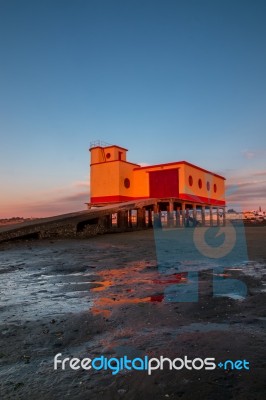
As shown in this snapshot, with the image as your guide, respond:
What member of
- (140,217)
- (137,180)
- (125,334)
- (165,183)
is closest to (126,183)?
(137,180)

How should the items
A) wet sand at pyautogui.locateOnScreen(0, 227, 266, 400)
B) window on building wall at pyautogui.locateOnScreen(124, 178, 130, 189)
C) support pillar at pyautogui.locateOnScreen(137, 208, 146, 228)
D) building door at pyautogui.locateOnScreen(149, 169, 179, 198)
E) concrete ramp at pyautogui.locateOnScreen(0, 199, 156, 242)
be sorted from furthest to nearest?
window on building wall at pyautogui.locateOnScreen(124, 178, 130, 189)
building door at pyautogui.locateOnScreen(149, 169, 179, 198)
support pillar at pyautogui.locateOnScreen(137, 208, 146, 228)
concrete ramp at pyautogui.locateOnScreen(0, 199, 156, 242)
wet sand at pyautogui.locateOnScreen(0, 227, 266, 400)

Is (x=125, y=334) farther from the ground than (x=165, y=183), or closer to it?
closer to it

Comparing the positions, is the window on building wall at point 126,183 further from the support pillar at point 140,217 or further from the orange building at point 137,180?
the support pillar at point 140,217

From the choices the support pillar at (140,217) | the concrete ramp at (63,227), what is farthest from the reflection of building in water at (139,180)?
the concrete ramp at (63,227)

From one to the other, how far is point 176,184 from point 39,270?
71.2 ft

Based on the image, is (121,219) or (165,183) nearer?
(121,219)

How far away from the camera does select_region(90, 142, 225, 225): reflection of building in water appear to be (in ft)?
86.8

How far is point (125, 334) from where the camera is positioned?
2.42 m

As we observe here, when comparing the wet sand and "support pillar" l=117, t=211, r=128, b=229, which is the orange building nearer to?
"support pillar" l=117, t=211, r=128, b=229

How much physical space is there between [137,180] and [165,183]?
10.5 feet

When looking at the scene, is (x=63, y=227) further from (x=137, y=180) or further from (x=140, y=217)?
(x=137, y=180)

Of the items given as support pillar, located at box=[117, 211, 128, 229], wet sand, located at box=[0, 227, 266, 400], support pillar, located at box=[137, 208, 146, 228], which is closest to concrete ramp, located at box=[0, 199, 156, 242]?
support pillar, located at box=[117, 211, 128, 229]

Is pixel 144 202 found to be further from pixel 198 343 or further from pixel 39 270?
pixel 198 343

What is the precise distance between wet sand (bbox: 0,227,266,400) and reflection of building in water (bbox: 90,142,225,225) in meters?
21.2
